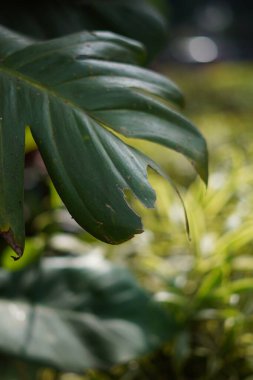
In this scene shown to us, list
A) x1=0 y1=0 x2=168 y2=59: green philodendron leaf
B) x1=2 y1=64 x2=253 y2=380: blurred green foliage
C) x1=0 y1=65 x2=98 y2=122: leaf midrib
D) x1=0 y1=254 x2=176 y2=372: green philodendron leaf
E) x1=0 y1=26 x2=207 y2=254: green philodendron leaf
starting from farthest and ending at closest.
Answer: x1=0 y1=0 x2=168 y2=59: green philodendron leaf < x1=2 y1=64 x2=253 y2=380: blurred green foliage < x1=0 y1=254 x2=176 y2=372: green philodendron leaf < x1=0 y1=65 x2=98 y2=122: leaf midrib < x1=0 y1=26 x2=207 y2=254: green philodendron leaf

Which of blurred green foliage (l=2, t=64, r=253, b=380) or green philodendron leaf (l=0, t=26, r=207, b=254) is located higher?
green philodendron leaf (l=0, t=26, r=207, b=254)

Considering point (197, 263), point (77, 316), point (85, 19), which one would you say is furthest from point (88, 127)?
point (85, 19)

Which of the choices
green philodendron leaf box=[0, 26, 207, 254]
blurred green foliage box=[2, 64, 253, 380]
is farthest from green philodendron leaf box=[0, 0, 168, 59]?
green philodendron leaf box=[0, 26, 207, 254]

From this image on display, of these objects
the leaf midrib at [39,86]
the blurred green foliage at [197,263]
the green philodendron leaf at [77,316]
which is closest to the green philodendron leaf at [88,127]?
the leaf midrib at [39,86]

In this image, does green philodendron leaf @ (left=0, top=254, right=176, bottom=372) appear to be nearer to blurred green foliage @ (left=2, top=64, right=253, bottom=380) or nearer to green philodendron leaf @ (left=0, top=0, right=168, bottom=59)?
blurred green foliage @ (left=2, top=64, right=253, bottom=380)

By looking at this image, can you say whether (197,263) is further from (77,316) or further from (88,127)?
(88,127)

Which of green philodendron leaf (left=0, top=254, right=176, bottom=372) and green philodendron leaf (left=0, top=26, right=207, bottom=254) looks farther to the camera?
green philodendron leaf (left=0, top=254, right=176, bottom=372)
